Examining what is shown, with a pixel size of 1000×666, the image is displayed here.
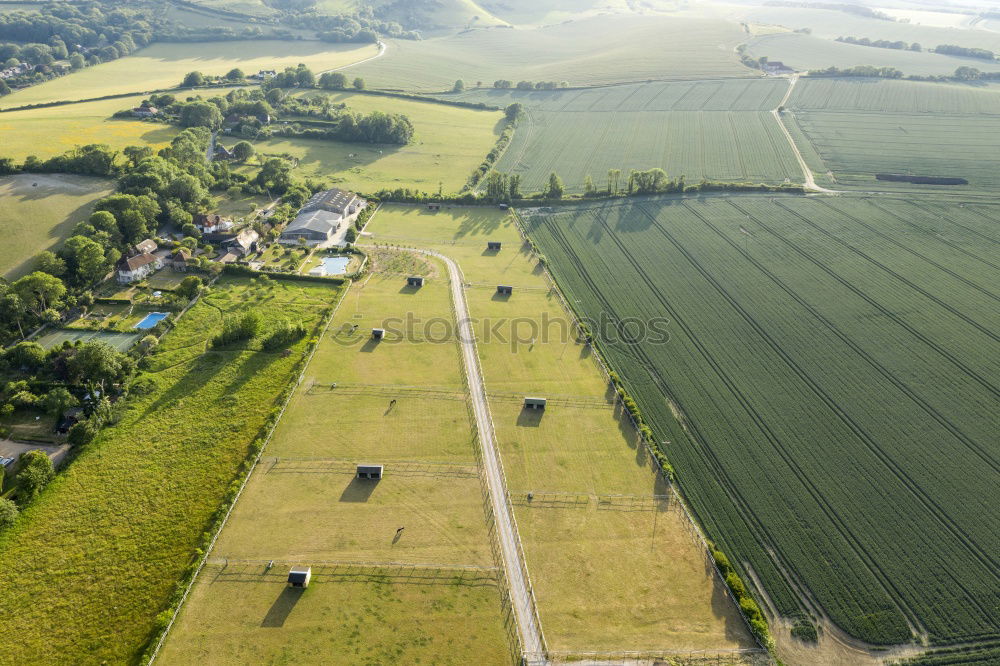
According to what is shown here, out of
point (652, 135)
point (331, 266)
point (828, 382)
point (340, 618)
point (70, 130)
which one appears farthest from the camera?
point (652, 135)

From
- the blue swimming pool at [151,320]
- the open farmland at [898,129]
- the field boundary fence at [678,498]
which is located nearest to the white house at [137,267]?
the blue swimming pool at [151,320]

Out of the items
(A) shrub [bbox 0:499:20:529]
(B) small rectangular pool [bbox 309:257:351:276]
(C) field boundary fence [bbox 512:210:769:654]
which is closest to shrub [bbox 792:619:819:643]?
(C) field boundary fence [bbox 512:210:769:654]

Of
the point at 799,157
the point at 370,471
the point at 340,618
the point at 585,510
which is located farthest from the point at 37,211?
the point at 799,157

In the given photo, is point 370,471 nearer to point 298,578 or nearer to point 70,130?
point 298,578

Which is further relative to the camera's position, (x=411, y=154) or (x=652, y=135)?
(x=652, y=135)

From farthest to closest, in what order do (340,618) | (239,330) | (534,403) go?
(239,330), (534,403), (340,618)

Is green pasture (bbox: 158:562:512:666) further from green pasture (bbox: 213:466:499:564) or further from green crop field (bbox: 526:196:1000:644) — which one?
green crop field (bbox: 526:196:1000:644)

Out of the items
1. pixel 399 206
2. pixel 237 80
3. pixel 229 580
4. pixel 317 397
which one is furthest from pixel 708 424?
pixel 237 80
